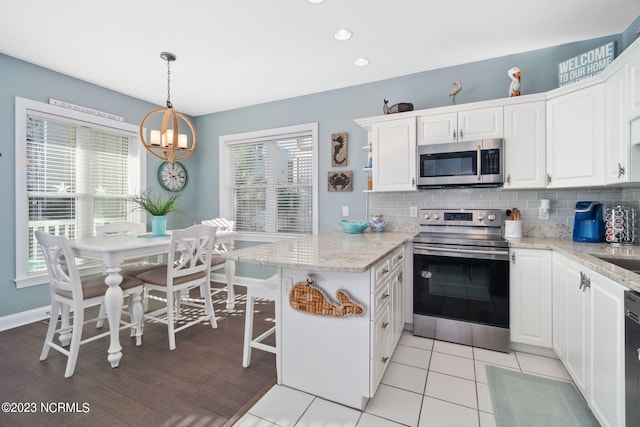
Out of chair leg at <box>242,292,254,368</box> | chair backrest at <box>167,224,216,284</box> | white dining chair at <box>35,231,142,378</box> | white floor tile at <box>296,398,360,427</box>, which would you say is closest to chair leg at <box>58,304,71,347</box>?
white dining chair at <box>35,231,142,378</box>

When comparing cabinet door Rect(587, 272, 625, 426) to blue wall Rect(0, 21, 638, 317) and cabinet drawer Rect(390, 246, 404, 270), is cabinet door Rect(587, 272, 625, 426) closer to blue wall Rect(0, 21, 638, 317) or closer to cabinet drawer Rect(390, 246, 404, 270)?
cabinet drawer Rect(390, 246, 404, 270)

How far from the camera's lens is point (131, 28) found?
2402 millimetres

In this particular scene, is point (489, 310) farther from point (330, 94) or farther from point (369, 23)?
point (330, 94)

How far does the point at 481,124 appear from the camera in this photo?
2.61 meters

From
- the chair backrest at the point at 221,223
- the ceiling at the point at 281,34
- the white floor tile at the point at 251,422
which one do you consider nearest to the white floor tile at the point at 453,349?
the white floor tile at the point at 251,422

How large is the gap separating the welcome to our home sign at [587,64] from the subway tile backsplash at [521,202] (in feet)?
3.05

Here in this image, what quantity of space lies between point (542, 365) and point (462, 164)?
1.68 m

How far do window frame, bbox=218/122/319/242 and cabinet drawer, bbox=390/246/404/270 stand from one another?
1486mm

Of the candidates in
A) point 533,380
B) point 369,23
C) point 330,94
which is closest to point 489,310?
point 533,380

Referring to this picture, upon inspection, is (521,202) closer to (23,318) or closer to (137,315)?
(137,315)

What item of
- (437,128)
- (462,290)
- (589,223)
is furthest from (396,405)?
(437,128)

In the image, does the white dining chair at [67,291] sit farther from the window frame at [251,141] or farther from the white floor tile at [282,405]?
the window frame at [251,141]

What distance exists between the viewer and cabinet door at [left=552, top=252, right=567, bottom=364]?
1.95m

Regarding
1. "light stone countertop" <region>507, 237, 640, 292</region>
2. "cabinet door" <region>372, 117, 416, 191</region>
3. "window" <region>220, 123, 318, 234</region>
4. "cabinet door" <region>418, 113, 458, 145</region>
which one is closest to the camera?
"light stone countertop" <region>507, 237, 640, 292</region>
